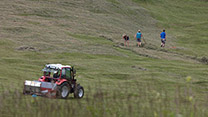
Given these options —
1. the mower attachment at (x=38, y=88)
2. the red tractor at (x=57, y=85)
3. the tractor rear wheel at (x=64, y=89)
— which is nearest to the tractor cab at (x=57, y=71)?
the red tractor at (x=57, y=85)

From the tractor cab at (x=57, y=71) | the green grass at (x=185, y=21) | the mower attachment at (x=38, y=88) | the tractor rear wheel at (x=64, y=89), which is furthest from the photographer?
the green grass at (x=185, y=21)

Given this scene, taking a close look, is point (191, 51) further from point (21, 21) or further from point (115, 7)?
point (115, 7)

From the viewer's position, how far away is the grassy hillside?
9195mm

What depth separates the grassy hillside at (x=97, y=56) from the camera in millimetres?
9195

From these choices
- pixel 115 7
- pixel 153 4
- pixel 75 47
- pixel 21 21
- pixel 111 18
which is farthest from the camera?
pixel 153 4

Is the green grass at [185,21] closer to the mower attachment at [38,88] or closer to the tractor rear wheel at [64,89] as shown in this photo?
the tractor rear wheel at [64,89]

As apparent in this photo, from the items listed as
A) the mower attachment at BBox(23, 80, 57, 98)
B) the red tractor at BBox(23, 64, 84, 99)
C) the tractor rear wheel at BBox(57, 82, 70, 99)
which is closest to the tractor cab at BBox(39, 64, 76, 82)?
the red tractor at BBox(23, 64, 84, 99)

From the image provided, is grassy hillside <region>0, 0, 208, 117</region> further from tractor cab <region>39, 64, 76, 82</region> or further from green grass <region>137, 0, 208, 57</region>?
tractor cab <region>39, 64, 76, 82</region>

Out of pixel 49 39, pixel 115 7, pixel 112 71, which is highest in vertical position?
pixel 115 7

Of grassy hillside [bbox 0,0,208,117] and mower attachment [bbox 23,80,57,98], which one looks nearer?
grassy hillside [bbox 0,0,208,117]

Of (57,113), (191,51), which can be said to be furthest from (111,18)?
(57,113)

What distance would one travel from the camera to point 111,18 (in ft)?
211

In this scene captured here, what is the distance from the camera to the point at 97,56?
37281 millimetres

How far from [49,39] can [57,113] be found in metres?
34.3
